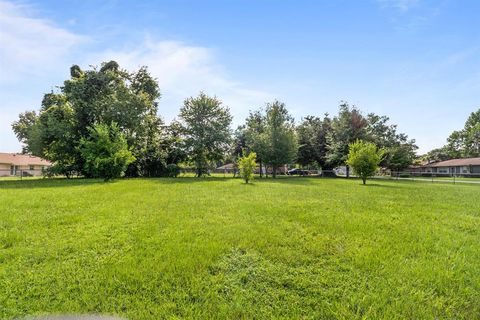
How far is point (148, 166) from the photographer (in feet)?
90.8

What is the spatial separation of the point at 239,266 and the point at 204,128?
24.1 meters

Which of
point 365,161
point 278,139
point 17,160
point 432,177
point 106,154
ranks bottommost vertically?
point 432,177

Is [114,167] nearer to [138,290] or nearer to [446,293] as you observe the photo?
[138,290]

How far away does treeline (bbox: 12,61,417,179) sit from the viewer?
73.5 ft

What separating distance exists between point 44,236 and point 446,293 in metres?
6.15

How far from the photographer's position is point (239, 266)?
11.8 feet

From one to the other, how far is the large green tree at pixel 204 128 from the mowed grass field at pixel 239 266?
21163 mm

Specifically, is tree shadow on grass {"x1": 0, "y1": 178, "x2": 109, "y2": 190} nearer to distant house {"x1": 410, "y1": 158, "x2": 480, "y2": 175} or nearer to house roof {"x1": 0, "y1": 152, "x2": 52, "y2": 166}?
house roof {"x1": 0, "y1": 152, "x2": 52, "y2": 166}

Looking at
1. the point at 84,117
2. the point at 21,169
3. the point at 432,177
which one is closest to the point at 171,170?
the point at 84,117

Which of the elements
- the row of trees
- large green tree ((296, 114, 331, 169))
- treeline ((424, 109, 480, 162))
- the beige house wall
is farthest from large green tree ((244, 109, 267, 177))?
treeline ((424, 109, 480, 162))

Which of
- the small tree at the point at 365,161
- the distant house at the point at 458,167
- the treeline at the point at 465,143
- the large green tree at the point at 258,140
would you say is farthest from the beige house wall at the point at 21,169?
the treeline at the point at 465,143

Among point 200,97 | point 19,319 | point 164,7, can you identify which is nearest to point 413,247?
point 19,319

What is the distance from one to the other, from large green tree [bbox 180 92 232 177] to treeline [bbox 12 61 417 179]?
10 centimetres

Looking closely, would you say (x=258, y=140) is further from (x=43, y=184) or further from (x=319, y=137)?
(x=43, y=184)
